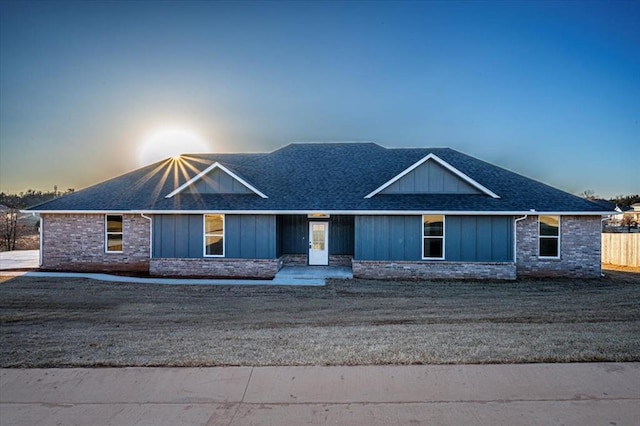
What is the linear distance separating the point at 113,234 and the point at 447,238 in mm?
14810

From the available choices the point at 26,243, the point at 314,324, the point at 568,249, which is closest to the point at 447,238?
the point at 568,249

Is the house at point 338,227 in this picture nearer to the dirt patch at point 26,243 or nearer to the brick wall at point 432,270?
the brick wall at point 432,270

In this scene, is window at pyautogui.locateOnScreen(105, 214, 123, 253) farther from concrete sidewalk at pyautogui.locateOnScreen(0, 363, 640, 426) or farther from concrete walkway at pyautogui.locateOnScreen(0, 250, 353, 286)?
concrete sidewalk at pyautogui.locateOnScreen(0, 363, 640, 426)

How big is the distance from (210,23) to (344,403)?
14.0m

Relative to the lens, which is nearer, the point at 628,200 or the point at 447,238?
the point at 447,238

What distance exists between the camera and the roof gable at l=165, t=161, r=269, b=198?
55.9ft

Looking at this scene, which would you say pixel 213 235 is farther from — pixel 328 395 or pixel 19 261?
pixel 328 395

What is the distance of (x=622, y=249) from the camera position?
20.6 metres

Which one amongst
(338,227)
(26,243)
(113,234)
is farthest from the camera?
(26,243)

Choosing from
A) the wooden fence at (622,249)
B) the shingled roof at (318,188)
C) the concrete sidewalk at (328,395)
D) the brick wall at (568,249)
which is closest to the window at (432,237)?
the shingled roof at (318,188)

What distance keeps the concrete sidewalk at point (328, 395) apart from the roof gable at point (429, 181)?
1129 cm

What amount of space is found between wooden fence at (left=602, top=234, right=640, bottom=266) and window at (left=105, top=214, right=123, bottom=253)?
2569 centimetres

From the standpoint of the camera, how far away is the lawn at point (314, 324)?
6.02 m

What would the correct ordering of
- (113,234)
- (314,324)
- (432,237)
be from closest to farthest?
1. (314,324)
2. (432,237)
3. (113,234)
